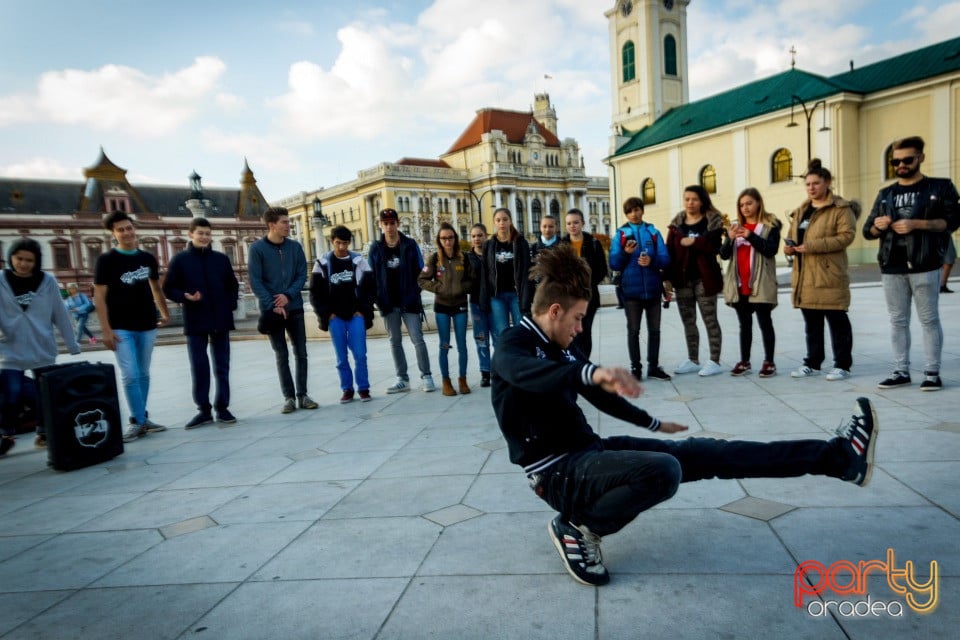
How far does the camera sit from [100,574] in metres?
2.76

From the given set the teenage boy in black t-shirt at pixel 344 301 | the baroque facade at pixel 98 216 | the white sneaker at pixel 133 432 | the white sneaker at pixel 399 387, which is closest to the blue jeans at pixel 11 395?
the white sneaker at pixel 133 432

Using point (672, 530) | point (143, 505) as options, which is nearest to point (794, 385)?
point (672, 530)

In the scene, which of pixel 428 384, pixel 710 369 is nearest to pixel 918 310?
pixel 710 369

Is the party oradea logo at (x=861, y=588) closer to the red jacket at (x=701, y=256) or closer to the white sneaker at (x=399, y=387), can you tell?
the red jacket at (x=701, y=256)

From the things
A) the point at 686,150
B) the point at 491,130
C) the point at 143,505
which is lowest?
the point at 143,505

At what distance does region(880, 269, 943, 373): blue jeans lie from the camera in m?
4.93

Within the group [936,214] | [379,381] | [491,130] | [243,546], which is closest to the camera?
[243,546]

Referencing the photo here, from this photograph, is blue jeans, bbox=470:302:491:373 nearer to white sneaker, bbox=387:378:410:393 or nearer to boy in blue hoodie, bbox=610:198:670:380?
white sneaker, bbox=387:378:410:393

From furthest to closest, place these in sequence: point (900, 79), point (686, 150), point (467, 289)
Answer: point (686, 150) < point (900, 79) < point (467, 289)

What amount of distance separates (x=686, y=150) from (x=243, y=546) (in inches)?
1760

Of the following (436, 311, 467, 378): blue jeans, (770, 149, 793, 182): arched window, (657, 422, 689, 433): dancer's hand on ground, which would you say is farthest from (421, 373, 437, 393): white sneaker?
(770, 149, 793, 182): arched window

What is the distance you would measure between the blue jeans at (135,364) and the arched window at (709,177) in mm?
41135

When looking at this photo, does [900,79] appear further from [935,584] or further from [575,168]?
[575,168]

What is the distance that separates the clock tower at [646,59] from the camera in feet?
164
